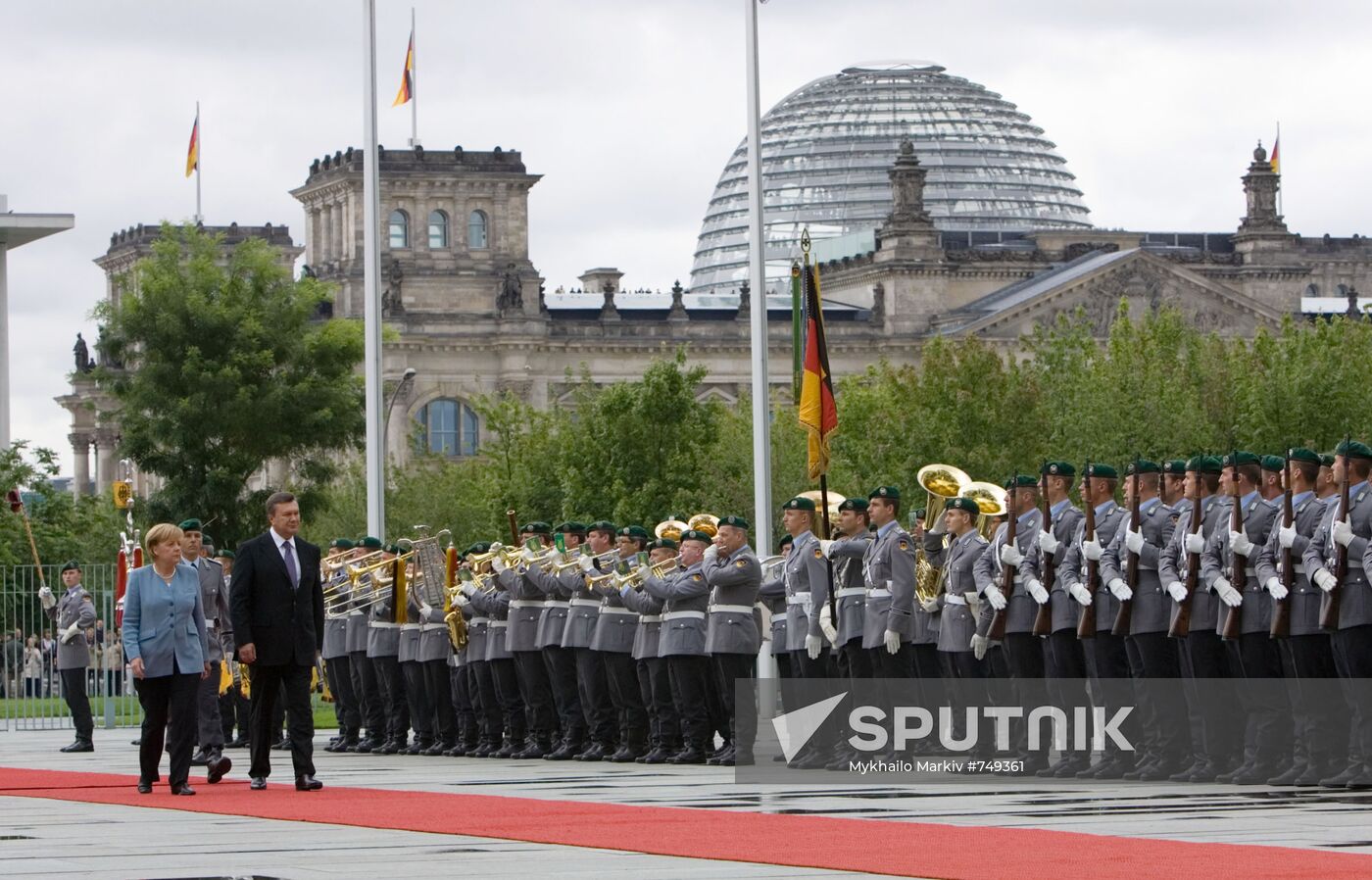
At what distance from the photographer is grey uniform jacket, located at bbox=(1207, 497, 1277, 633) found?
694 inches

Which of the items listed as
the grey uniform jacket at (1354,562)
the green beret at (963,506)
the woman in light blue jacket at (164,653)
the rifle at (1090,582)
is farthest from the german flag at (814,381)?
the grey uniform jacket at (1354,562)

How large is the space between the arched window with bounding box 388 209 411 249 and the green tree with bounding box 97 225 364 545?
56.3 metres

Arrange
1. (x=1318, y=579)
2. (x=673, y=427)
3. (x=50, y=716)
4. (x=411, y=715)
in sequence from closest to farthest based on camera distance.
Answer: (x=1318, y=579), (x=411, y=715), (x=50, y=716), (x=673, y=427)

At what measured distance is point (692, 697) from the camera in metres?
22.1

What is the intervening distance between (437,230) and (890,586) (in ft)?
284

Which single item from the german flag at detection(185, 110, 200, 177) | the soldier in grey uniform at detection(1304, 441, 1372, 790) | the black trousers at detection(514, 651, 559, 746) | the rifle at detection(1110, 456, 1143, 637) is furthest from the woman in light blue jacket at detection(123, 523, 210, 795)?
the german flag at detection(185, 110, 200, 177)

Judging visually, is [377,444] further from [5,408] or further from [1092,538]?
[5,408]

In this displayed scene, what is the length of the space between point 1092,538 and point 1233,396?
123 ft

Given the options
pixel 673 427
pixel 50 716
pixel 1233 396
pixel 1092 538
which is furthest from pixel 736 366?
pixel 1092 538

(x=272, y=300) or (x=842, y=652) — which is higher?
(x=272, y=300)

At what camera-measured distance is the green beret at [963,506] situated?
787 inches

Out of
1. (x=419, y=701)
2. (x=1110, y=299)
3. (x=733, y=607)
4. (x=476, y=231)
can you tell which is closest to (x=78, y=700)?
(x=419, y=701)

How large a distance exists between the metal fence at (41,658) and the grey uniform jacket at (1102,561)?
19045 millimetres

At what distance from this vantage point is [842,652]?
69.6ft
